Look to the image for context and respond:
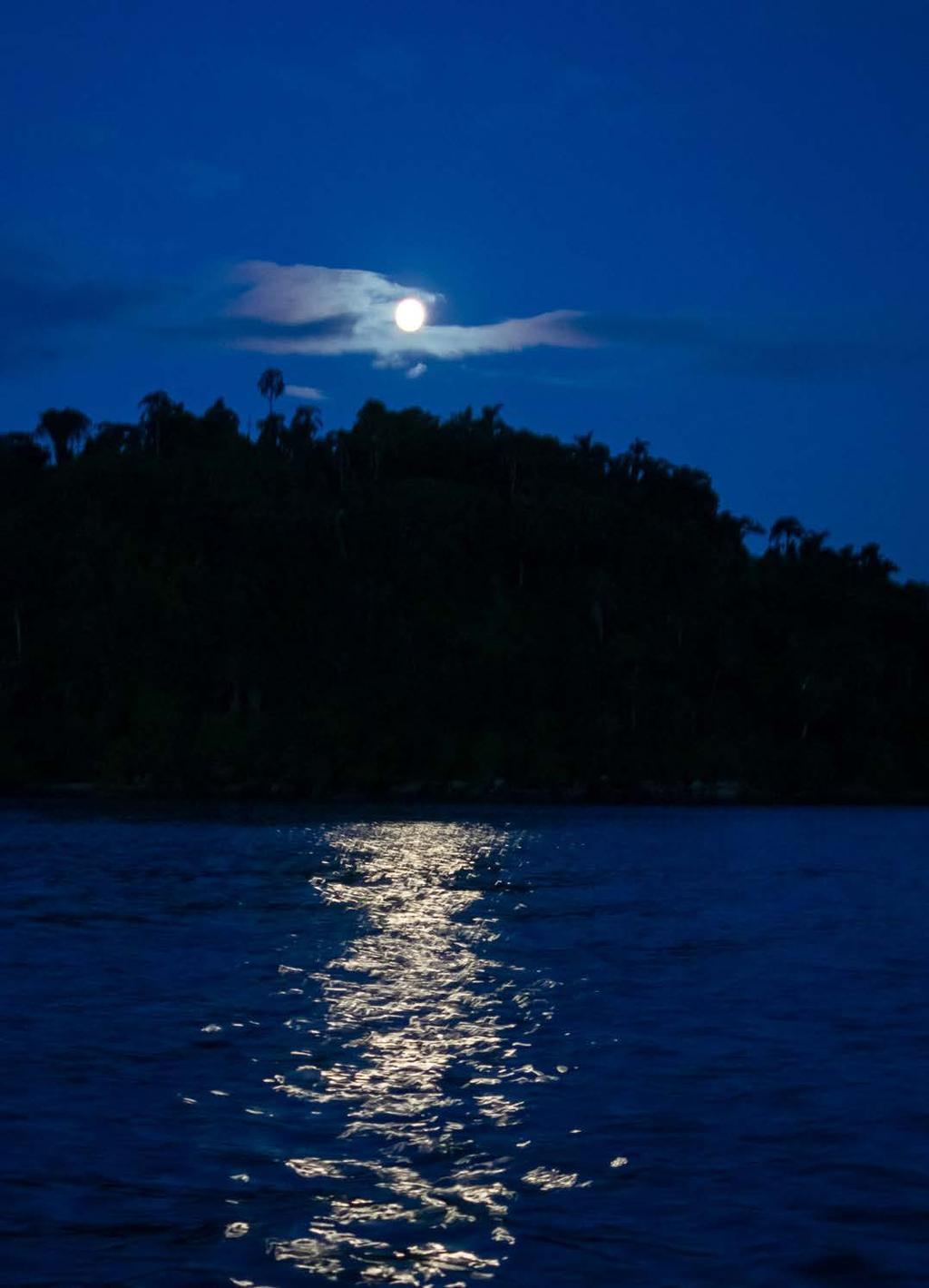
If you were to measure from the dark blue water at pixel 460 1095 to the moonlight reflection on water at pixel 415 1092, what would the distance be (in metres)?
0.05

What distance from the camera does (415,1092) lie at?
15273mm

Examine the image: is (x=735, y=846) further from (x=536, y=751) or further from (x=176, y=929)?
(x=536, y=751)

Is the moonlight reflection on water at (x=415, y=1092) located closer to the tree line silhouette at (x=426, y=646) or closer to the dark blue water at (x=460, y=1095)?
the dark blue water at (x=460, y=1095)

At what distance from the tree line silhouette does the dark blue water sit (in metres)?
105

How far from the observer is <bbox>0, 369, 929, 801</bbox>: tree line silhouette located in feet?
461

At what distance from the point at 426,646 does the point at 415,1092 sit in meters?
139

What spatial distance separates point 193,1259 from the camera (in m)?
9.78

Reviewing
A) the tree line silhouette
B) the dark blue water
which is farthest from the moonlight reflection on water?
the tree line silhouette

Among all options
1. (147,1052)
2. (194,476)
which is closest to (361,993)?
(147,1052)

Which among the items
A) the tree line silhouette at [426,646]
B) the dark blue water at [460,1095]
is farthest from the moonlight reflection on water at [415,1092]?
the tree line silhouette at [426,646]

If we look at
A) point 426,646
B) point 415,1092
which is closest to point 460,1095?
point 415,1092

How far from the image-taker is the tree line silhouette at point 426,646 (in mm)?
140500

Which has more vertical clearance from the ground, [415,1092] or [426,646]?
[426,646]

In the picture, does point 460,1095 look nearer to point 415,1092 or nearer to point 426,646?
point 415,1092
